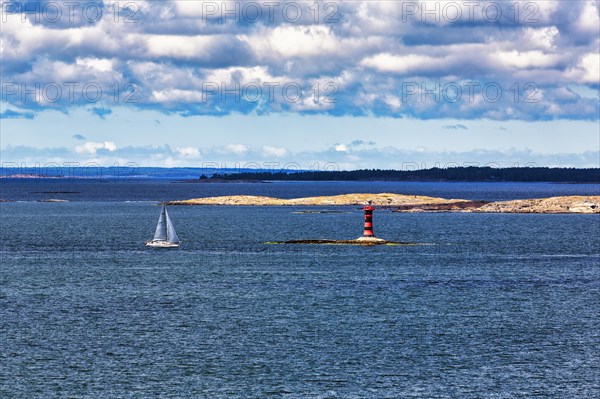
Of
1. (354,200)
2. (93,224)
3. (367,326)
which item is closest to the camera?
(367,326)

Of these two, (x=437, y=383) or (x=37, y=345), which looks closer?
(x=437, y=383)

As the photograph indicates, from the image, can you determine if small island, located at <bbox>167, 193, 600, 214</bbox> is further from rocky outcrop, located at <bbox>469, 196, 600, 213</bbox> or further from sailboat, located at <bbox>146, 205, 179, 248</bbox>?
sailboat, located at <bbox>146, 205, 179, 248</bbox>

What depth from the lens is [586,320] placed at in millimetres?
Answer: 41156

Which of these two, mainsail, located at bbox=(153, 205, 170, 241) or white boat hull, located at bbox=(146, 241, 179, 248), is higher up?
mainsail, located at bbox=(153, 205, 170, 241)

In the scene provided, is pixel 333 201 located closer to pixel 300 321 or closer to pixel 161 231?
pixel 161 231

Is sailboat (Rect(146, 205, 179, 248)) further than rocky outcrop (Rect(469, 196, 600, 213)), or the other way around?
rocky outcrop (Rect(469, 196, 600, 213))

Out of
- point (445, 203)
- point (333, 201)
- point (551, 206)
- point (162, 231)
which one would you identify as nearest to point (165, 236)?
point (162, 231)

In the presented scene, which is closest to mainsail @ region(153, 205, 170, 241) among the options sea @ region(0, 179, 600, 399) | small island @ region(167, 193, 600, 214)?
sea @ region(0, 179, 600, 399)

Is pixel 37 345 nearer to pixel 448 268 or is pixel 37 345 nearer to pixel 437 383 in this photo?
pixel 437 383

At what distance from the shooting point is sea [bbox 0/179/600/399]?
29.7m

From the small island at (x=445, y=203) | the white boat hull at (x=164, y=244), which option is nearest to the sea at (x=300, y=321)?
the white boat hull at (x=164, y=244)

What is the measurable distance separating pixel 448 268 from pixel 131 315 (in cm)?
2720

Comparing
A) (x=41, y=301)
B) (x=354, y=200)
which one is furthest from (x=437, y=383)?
(x=354, y=200)

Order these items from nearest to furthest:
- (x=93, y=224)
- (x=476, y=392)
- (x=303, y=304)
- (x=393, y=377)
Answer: (x=476, y=392)
(x=393, y=377)
(x=303, y=304)
(x=93, y=224)
